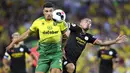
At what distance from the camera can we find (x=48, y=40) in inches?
442

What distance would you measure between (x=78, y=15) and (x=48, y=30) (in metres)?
13.5

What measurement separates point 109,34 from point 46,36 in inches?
503

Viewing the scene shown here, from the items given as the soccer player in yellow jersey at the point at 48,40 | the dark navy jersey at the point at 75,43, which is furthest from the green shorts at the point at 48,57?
the dark navy jersey at the point at 75,43

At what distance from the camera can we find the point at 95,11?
25.1 m

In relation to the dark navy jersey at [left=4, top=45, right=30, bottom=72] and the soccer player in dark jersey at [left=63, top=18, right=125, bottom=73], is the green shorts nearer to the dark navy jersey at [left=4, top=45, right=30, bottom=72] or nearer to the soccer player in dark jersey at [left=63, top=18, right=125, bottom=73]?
the soccer player in dark jersey at [left=63, top=18, right=125, bottom=73]

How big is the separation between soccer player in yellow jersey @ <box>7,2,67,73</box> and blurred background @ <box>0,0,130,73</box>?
1170 centimetres

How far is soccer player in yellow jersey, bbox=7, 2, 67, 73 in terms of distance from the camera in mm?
11180

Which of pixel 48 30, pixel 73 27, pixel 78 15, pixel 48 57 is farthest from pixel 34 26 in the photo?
pixel 78 15

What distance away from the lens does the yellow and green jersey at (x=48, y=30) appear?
11.2 meters

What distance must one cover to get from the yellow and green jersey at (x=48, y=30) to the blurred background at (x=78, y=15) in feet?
38.5

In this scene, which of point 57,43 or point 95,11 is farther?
point 95,11

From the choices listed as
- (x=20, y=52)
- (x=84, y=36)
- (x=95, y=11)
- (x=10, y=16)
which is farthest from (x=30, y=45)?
(x=84, y=36)

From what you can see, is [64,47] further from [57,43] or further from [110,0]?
[110,0]

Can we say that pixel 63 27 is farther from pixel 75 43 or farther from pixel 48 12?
pixel 75 43
